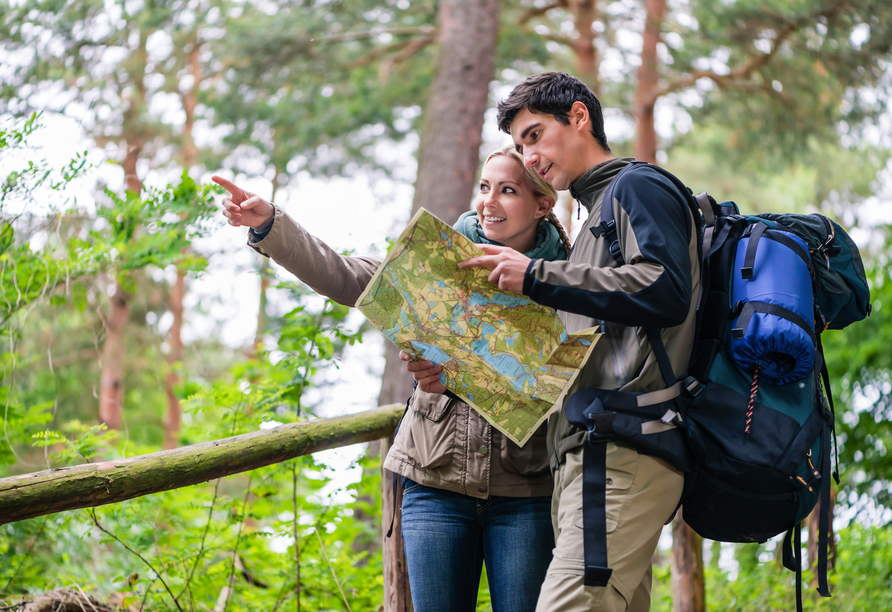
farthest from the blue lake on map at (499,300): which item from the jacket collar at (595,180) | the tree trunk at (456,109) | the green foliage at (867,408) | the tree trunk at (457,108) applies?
the green foliage at (867,408)

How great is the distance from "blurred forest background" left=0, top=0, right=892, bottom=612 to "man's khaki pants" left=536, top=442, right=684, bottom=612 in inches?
48.6

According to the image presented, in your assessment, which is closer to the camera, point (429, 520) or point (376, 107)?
point (429, 520)

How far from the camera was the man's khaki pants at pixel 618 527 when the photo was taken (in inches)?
61.9

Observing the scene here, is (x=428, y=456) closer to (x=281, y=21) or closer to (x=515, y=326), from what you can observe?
(x=515, y=326)

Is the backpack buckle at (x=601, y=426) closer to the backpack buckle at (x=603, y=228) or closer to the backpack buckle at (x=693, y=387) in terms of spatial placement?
the backpack buckle at (x=693, y=387)

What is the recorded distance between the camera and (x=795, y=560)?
1.85 meters

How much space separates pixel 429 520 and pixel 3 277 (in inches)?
93.7

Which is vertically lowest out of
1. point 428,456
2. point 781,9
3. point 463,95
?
point 428,456

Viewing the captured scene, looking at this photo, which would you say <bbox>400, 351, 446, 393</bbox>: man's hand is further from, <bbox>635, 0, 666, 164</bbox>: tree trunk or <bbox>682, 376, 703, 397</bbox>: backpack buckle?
<bbox>635, 0, 666, 164</bbox>: tree trunk

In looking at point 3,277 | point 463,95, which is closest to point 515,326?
point 3,277

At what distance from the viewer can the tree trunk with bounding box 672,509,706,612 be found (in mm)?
3625

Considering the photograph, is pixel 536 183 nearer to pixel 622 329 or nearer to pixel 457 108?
pixel 622 329

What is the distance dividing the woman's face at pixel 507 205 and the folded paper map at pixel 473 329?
474 millimetres

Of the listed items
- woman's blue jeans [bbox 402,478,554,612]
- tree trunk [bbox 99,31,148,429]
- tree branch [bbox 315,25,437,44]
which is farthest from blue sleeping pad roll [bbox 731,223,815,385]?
tree trunk [bbox 99,31,148,429]
